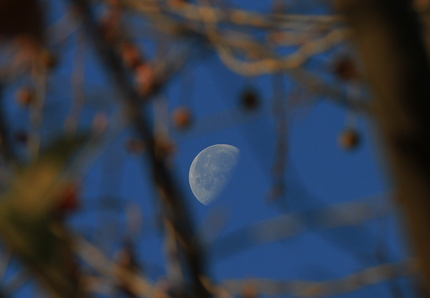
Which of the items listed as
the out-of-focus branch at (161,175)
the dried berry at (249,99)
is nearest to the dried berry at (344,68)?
the dried berry at (249,99)

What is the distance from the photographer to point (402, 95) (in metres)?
0.49

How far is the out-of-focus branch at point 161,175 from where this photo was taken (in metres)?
0.62

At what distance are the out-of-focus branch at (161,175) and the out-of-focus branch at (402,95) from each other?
0.23m

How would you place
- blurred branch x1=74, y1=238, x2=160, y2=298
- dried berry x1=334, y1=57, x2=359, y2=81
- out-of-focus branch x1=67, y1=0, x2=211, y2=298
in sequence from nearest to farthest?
1. out-of-focus branch x1=67, y1=0, x2=211, y2=298
2. blurred branch x1=74, y1=238, x2=160, y2=298
3. dried berry x1=334, y1=57, x2=359, y2=81

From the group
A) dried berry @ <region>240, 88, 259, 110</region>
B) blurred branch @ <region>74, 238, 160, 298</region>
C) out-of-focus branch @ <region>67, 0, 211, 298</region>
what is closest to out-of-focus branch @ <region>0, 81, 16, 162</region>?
out-of-focus branch @ <region>67, 0, 211, 298</region>

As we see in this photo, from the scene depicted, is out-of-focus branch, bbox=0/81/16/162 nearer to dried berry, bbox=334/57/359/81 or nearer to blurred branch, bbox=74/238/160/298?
blurred branch, bbox=74/238/160/298

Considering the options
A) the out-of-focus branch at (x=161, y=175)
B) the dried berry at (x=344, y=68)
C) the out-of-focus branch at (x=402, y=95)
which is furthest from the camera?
the dried berry at (x=344, y=68)

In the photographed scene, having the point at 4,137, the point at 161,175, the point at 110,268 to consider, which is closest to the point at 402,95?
the point at 161,175

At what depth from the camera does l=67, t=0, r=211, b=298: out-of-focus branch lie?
62 centimetres

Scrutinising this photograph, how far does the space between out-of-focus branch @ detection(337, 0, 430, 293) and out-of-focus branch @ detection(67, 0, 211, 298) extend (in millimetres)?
228

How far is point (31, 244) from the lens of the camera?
0.24 meters

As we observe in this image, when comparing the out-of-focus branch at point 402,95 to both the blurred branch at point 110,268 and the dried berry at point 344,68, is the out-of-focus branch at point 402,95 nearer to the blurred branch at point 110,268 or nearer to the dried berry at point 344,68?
the blurred branch at point 110,268

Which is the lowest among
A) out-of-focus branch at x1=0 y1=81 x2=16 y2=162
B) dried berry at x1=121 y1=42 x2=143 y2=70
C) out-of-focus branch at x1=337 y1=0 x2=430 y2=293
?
out-of-focus branch at x1=337 y1=0 x2=430 y2=293

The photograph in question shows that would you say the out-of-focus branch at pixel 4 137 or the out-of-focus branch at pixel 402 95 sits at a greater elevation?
the out-of-focus branch at pixel 4 137
